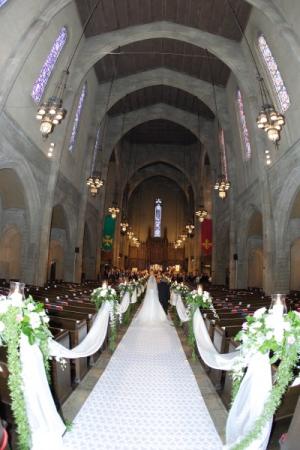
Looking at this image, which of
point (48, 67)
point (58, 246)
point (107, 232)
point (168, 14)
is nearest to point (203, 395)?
point (48, 67)

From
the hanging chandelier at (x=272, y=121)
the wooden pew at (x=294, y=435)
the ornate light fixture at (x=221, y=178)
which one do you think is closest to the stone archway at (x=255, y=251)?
the ornate light fixture at (x=221, y=178)

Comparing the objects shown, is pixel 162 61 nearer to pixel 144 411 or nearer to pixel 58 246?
pixel 58 246

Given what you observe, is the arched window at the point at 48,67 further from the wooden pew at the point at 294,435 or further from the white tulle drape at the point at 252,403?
the wooden pew at the point at 294,435

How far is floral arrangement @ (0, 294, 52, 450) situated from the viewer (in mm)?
3178

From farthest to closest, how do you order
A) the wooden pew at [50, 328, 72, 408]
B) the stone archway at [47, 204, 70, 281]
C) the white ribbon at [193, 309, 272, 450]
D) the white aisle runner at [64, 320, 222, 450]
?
the stone archway at [47, 204, 70, 281], the wooden pew at [50, 328, 72, 408], the white aisle runner at [64, 320, 222, 450], the white ribbon at [193, 309, 272, 450]

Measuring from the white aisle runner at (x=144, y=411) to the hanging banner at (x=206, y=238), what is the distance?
21215 mm

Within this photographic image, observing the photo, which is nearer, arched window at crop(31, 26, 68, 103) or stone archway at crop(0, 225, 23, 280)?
arched window at crop(31, 26, 68, 103)

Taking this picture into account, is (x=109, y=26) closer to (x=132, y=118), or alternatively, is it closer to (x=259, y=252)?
(x=132, y=118)

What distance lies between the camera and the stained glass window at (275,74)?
14.1 meters

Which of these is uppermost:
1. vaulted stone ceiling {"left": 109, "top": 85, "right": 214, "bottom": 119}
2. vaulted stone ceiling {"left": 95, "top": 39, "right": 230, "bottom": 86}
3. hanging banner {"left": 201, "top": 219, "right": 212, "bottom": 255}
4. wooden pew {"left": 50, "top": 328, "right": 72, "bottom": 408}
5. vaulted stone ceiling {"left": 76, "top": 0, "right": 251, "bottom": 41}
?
vaulted stone ceiling {"left": 109, "top": 85, "right": 214, "bottom": 119}

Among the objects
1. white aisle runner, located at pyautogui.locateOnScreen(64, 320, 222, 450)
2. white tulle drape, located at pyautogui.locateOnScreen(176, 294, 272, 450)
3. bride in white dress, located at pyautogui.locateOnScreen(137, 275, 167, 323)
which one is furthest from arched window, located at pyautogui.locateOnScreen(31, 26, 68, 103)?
white tulle drape, located at pyautogui.locateOnScreen(176, 294, 272, 450)

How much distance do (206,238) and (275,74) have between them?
1589 cm

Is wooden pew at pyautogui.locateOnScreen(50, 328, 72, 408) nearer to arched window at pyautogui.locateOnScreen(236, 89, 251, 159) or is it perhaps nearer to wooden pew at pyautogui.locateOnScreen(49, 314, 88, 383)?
wooden pew at pyautogui.locateOnScreen(49, 314, 88, 383)

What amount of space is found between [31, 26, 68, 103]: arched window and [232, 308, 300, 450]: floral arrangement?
46.5ft
